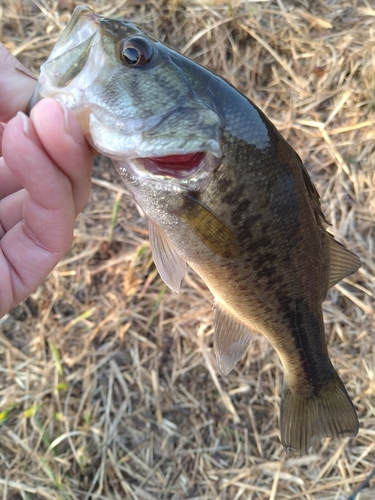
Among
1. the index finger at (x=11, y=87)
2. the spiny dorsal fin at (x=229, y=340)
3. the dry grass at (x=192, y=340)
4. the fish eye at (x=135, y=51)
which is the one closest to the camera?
the fish eye at (x=135, y=51)

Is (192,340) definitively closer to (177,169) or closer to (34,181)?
(177,169)

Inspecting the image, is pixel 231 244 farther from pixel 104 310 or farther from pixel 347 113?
pixel 347 113

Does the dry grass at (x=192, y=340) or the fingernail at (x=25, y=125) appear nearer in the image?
the fingernail at (x=25, y=125)

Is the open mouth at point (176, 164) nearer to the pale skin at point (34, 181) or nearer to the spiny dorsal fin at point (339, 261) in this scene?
the pale skin at point (34, 181)

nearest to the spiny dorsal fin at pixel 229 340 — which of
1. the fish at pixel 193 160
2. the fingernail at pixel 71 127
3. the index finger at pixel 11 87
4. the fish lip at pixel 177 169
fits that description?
the fish at pixel 193 160

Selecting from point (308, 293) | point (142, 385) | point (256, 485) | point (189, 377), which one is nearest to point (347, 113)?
point (308, 293)

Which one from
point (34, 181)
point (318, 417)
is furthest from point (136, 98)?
point (318, 417)
